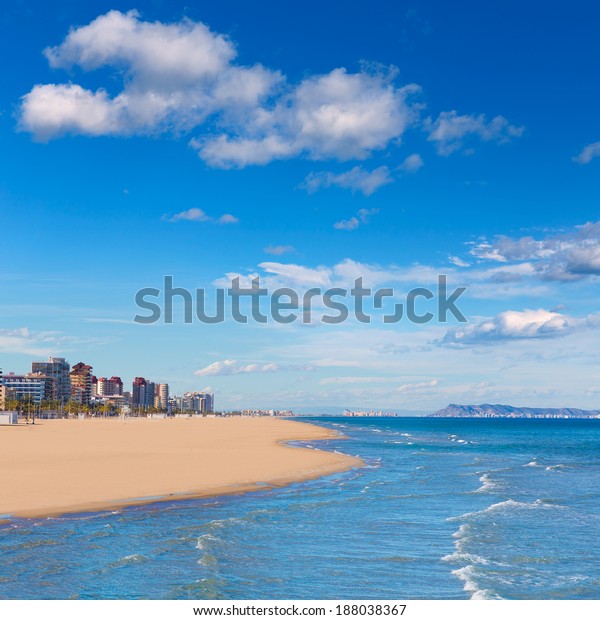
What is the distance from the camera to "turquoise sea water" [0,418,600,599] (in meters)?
18.1

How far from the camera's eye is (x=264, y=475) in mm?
44969

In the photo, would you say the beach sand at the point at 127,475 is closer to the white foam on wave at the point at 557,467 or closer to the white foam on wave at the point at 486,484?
the white foam on wave at the point at 486,484

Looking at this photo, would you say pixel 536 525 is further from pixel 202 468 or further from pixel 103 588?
pixel 202 468

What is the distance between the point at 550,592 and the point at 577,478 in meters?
37.2

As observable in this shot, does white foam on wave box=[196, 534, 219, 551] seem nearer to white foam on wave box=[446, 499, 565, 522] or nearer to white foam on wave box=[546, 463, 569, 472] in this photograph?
white foam on wave box=[446, 499, 565, 522]

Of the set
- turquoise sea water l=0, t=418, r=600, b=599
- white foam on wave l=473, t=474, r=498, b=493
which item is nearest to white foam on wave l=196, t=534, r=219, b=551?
turquoise sea water l=0, t=418, r=600, b=599

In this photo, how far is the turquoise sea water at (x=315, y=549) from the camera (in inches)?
712

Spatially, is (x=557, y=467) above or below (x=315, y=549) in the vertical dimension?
below

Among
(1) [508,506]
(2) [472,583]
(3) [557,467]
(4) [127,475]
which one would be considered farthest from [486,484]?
→ (2) [472,583]

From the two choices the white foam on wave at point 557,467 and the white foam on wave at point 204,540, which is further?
the white foam on wave at point 557,467

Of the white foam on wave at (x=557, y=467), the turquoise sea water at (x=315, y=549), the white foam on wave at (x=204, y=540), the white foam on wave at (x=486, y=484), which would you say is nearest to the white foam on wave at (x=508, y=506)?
the turquoise sea water at (x=315, y=549)

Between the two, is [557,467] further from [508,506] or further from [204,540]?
[204,540]

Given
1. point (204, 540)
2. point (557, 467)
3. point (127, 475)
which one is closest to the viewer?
point (204, 540)

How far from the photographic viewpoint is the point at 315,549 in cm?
2302
